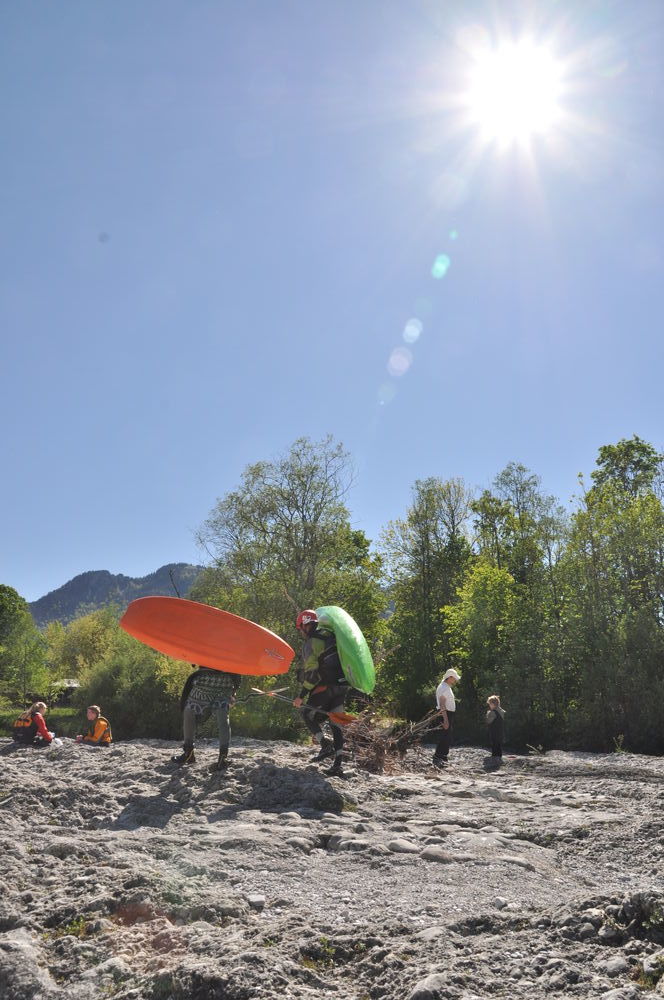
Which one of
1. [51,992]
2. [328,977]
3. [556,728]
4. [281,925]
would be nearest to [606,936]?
[328,977]

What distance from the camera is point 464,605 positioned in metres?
29.2

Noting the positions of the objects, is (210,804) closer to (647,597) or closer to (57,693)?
(647,597)

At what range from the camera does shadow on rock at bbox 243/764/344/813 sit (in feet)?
27.9

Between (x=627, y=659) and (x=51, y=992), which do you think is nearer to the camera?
(x=51, y=992)

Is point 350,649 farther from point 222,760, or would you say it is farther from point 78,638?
point 78,638

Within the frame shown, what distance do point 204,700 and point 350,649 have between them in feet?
8.06

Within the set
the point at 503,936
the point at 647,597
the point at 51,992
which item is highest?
the point at 647,597

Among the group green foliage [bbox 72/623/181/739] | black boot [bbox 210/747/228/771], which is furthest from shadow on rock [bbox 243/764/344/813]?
green foliage [bbox 72/623/181/739]

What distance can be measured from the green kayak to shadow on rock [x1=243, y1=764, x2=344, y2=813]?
5.75 ft

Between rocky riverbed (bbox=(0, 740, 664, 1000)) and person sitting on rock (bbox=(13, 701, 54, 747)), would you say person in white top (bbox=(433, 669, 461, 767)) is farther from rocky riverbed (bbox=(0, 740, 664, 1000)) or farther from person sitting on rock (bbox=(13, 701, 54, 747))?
person sitting on rock (bbox=(13, 701, 54, 747))

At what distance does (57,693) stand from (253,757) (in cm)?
2790

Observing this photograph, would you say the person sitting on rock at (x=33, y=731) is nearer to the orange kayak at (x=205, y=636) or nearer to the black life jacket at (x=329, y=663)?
the orange kayak at (x=205, y=636)

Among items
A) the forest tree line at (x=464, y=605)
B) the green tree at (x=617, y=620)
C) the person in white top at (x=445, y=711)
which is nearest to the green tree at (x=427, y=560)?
the forest tree line at (x=464, y=605)

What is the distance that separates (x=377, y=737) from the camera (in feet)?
41.0
